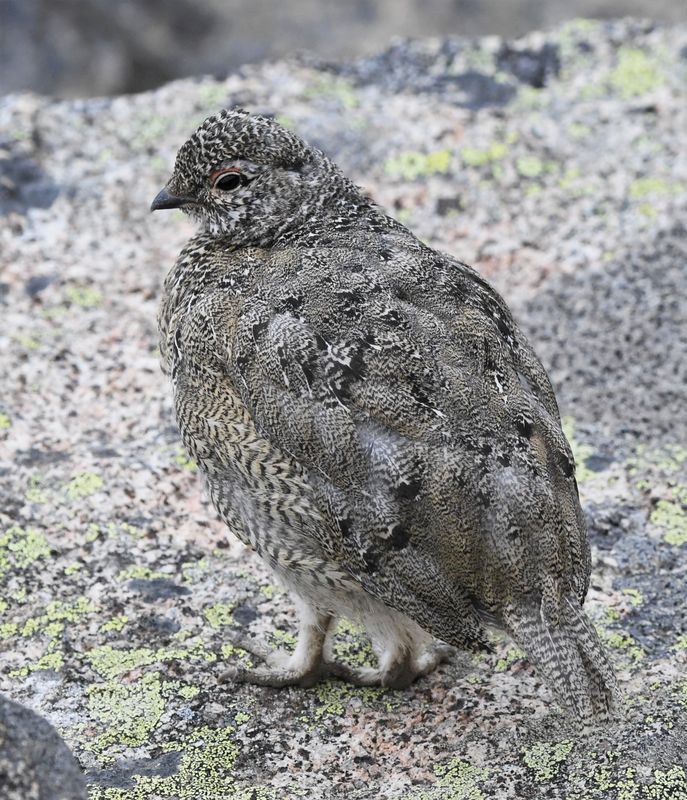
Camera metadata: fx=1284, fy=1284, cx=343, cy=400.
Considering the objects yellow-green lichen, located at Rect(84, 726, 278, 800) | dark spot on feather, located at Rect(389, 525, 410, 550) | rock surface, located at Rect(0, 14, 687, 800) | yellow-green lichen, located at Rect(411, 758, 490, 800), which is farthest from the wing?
yellow-green lichen, located at Rect(84, 726, 278, 800)

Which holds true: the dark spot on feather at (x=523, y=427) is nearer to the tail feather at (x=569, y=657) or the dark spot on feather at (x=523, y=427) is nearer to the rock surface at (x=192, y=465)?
the tail feather at (x=569, y=657)

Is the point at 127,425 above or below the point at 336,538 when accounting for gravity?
below

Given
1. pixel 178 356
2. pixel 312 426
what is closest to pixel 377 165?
pixel 178 356

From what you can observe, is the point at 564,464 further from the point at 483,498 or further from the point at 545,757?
the point at 545,757

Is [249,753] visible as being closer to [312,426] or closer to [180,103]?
[312,426]

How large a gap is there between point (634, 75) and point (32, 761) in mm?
6327

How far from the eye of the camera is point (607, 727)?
15.1 ft

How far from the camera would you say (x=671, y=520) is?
19.2 feet

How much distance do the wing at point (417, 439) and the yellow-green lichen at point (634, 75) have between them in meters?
3.72

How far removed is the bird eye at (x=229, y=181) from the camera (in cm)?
581

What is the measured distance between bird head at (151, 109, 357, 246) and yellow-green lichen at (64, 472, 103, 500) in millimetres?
1304

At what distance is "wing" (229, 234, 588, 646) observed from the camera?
4590 mm

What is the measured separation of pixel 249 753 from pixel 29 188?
4.13 metres

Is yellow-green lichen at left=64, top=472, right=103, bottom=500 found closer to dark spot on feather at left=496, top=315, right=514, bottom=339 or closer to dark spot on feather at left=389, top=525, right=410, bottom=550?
dark spot on feather at left=389, top=525, right=410, bottom=550
